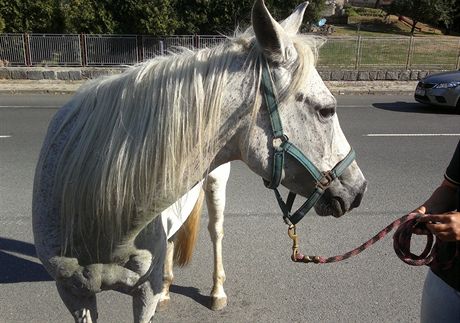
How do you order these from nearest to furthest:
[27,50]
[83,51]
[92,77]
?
[92,77], [27,50], [83,51]

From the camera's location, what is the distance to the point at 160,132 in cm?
155

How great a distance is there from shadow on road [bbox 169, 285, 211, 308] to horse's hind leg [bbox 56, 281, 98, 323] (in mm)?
1287

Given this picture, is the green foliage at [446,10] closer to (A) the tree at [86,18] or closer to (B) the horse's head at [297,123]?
(A) the tree at [86,18]

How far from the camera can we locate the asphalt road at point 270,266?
3180 millimetres

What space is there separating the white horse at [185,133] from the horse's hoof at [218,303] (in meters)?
1.61

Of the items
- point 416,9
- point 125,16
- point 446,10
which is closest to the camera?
point 125,16

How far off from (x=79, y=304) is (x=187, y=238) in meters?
1.34

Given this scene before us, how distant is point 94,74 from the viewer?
48.3 feet

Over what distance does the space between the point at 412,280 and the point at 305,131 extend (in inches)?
98.0

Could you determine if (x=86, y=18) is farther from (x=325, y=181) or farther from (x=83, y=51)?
(x=325, y=181)

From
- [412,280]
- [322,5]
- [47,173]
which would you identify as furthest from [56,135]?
[322,5]

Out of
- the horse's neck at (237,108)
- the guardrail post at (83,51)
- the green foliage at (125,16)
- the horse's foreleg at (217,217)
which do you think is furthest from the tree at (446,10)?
the horse's neck at (237,108)

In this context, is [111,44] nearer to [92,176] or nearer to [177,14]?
[177,14]

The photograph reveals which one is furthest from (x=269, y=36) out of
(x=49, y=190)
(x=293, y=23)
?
(x=49, y=190)
